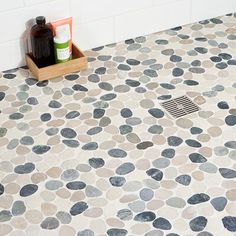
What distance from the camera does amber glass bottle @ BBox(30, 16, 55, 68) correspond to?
165 centimetres

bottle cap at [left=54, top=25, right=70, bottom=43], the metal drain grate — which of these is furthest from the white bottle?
the metal drain grate

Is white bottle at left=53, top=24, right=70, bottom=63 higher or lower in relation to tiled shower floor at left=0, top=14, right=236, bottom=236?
higher

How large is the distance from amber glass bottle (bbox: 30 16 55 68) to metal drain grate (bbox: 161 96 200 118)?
0.36 meters

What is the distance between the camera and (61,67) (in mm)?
1703

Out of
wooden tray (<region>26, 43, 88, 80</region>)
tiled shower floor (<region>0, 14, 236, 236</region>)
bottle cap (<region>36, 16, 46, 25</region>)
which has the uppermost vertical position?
bottle cap (<region>36, 16, 46, 25</region>)

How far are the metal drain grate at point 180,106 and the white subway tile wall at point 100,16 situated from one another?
0.35 m

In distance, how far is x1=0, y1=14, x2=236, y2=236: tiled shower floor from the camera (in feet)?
4.27

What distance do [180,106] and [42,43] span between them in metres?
0.43

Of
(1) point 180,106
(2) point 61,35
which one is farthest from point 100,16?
(1) point 180,106

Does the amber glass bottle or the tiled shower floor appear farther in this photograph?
the amber glass bottle

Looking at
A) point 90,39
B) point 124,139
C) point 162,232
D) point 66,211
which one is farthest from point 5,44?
point 162,232

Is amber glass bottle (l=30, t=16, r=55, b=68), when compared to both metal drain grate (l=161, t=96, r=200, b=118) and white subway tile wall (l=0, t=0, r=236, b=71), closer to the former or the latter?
white subway tile wall (l=0, t=0, r=236, b=71)

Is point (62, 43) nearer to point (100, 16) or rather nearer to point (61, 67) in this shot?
point (61, 67)

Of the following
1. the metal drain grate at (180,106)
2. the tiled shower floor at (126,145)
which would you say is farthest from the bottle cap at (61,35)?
the metal drain grate at (180,106)
